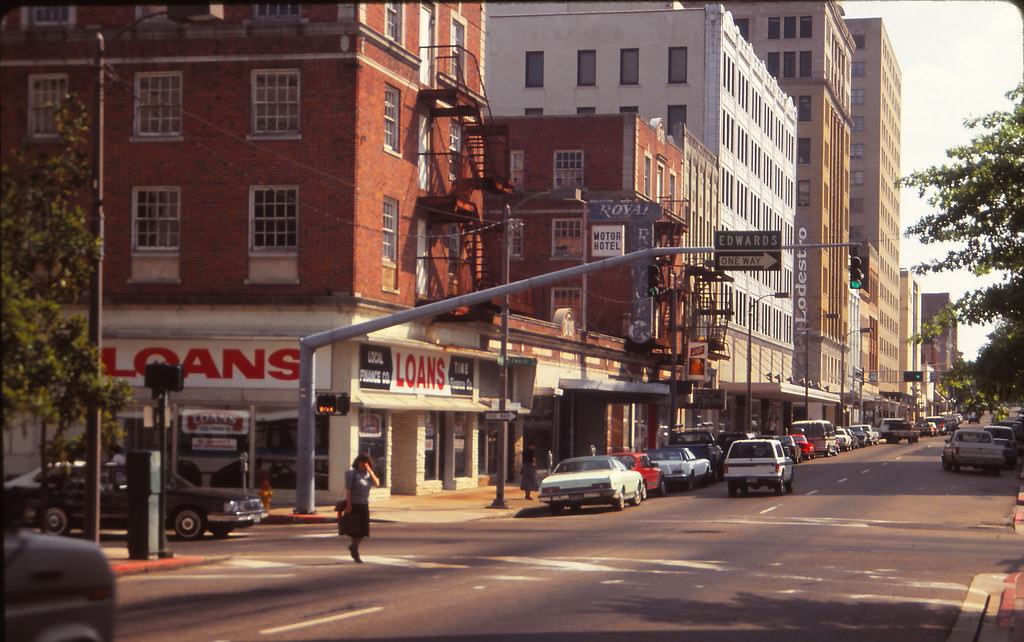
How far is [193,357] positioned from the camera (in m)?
Result: 35.9

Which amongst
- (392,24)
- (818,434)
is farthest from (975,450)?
(392,24)

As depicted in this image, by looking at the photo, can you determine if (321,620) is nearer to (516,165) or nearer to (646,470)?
(646,470)

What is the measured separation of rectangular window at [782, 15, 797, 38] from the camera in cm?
12383

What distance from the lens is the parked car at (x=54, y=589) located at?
5.77 m

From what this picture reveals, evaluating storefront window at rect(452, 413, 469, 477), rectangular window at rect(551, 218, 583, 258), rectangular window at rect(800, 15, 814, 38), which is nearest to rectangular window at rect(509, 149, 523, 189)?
rectangular window at rect(551, 218, 583, 258)

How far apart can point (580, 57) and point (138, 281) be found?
50.4 metres

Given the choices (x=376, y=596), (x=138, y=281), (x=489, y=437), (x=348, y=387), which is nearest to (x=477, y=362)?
(x=489, y=437)

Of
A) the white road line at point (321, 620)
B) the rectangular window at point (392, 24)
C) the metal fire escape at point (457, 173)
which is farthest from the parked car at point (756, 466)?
the white road line at point (321, 620)

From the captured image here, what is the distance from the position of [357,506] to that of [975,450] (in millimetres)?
41547

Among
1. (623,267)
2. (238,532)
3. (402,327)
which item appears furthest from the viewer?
(623,267)

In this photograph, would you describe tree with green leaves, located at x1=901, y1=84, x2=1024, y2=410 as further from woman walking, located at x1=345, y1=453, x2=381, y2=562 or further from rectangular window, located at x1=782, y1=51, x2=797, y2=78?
rectangular window, located at x1=782, y1=51, x2=797, y2=78

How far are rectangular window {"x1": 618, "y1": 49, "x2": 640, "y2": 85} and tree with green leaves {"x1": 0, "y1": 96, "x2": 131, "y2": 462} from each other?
67168 mm

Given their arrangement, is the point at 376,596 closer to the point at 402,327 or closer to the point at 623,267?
the point at 402,327

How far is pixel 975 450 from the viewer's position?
56062 mm
